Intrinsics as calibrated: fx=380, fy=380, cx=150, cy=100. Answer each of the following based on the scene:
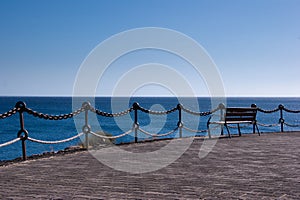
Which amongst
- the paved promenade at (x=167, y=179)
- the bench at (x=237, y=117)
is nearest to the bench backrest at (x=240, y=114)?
the bench at (x=237, y=117)

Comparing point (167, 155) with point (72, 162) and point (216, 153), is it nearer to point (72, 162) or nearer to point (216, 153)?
point (216, 153)

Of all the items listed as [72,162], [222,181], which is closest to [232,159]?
[222,181]

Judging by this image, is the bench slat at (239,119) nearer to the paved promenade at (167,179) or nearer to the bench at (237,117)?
the bench at (237,117)

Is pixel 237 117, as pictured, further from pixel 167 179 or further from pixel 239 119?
pixel 167 179

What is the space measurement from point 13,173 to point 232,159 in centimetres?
465

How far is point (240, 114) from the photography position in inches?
571

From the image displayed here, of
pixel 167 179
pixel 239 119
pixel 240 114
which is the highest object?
pixel 240 114

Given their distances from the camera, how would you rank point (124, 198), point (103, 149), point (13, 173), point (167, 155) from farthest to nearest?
point (103, 149) < point (167, 155) < point (13, 173) < point (124, 198)

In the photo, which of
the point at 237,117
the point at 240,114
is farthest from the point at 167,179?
the point at 240,114

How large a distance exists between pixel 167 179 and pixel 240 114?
8838mm

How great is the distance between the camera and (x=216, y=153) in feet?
31.7

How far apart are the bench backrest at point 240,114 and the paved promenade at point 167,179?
4.88 meters

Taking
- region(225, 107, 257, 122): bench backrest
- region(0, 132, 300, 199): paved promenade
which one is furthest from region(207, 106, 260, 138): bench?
region(0, 132, 300, 199): paved promenade

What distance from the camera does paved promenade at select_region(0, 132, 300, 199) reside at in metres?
5.29
